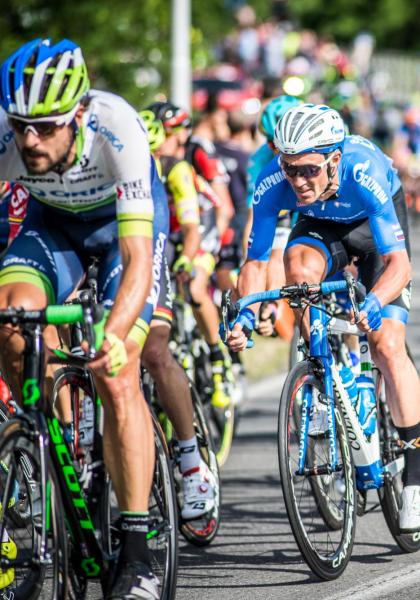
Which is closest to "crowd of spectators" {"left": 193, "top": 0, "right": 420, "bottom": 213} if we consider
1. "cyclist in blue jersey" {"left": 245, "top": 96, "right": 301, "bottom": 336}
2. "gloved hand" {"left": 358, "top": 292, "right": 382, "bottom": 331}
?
"cyclist in blue jersey" {"left": 245, "top": 96, "right": 301, "bottom": 336}

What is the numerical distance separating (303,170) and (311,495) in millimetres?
1475

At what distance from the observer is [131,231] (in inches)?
189

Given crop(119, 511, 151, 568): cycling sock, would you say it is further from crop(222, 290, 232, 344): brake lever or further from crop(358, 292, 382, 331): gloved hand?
crop(358, 292, 382, 331): gloved hand

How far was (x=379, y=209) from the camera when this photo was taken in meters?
5.95

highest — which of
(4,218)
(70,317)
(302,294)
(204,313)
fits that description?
(4,218)


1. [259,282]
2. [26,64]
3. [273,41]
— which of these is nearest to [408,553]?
[259,282]

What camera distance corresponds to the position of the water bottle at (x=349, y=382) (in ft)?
19.8

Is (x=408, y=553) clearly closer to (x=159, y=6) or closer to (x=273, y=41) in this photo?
(x=159, y=6)

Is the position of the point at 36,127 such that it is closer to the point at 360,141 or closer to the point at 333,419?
the point at 333,419

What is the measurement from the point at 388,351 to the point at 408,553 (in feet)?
3.02

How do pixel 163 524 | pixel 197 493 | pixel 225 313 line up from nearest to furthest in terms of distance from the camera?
1. pixel 163 524
2. pixel 225 313
3. pixel 197 493

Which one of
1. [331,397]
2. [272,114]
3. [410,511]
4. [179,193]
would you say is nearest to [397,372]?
[331,397]

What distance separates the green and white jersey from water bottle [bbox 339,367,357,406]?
1462 millimetres

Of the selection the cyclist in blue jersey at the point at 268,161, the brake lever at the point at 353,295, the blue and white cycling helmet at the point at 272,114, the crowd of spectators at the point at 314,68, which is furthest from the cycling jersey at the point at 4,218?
the crowd of spectators at the point at 314,68
